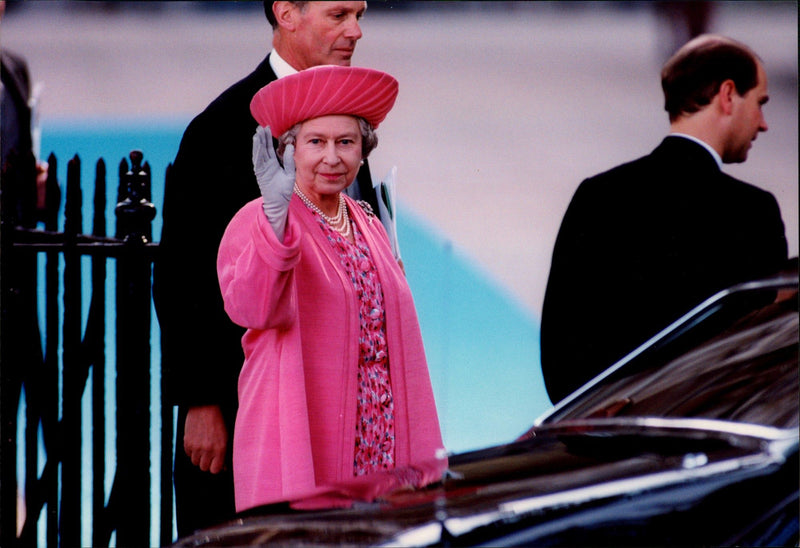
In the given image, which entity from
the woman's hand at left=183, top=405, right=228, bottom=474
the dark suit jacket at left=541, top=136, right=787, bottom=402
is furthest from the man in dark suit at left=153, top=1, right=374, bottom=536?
the dark suit jacket at left=541, top=136, right=787, bottom=402

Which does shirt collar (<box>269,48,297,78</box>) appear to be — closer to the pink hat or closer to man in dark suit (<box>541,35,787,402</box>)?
the pink hat

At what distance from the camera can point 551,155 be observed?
3.93 metres

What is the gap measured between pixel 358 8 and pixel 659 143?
115cm

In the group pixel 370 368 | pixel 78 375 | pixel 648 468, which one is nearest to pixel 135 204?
pixel 78 375

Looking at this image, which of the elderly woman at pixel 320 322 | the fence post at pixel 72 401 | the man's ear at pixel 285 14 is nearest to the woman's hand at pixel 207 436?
the elderly woman at pixel 320 322

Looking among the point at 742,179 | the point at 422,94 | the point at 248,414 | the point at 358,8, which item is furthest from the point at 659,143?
the point at 248,414

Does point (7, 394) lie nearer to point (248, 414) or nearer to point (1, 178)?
point (1, 178)

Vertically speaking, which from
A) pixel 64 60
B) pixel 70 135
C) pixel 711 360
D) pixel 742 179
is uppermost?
pixel 64 60

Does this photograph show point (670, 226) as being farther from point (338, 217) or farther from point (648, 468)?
point (648, 468)

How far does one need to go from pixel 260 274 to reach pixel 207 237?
0.62 m

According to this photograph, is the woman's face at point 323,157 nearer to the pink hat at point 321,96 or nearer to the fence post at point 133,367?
the pink hat at point 321,96

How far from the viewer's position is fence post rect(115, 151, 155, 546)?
155 inches

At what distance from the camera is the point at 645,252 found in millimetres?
3795

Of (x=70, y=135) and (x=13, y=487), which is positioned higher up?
(x=70, y=135)
